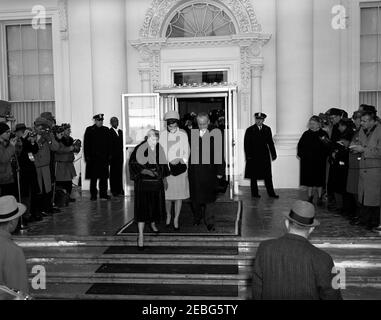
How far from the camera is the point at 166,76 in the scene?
11.6 metres

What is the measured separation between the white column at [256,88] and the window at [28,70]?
4.76 m

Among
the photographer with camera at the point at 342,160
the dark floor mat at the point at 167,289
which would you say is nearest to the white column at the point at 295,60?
the photographer with camera at the point at 342,160

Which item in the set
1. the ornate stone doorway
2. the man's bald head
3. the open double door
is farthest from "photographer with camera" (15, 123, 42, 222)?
the ornate stone doorway

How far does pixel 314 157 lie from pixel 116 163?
4.07 metres

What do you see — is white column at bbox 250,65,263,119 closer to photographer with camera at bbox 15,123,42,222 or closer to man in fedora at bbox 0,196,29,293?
photographer with camera at bbox 15,123,42,222

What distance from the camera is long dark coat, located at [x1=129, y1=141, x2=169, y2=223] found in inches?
260

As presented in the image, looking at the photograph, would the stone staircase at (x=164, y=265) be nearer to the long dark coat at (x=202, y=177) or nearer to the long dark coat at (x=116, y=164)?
the long dark coat at (x=202, y=177)

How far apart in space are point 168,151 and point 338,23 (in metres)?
5.97

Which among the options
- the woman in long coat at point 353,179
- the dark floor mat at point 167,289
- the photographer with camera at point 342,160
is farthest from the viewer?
the photographer with camera at point 342,160

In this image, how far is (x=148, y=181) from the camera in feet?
21.9

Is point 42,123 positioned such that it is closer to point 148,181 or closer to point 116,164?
point 116,164

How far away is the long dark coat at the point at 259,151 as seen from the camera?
988 centimetres
